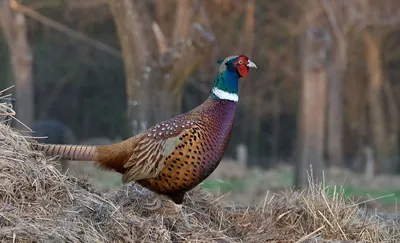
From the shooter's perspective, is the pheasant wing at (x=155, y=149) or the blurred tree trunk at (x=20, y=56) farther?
the blurred tree trunk at (x=20, y=56)

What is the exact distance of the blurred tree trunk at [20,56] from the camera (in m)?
15.6

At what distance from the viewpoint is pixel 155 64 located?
37.6ft

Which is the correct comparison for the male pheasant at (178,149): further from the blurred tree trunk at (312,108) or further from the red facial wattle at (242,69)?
the blurred tree trunk at (312,108)

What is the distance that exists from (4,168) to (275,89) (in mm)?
24484

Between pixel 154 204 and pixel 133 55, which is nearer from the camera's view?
pixel 154 204

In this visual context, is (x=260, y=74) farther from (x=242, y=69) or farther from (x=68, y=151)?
(x=68, y=151)

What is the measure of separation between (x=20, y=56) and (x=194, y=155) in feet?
37.2

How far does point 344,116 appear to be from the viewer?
33125 millimetres

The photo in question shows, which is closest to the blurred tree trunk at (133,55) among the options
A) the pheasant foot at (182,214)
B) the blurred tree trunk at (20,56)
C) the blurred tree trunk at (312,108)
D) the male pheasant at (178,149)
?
the blurred tree trunk at (20,56)

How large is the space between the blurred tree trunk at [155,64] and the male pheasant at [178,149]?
16.8ft

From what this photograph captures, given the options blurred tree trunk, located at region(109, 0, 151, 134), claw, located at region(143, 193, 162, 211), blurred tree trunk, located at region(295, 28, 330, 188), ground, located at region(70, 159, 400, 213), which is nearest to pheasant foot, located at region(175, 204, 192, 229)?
claw, located at region(143, 193, 162, 211)

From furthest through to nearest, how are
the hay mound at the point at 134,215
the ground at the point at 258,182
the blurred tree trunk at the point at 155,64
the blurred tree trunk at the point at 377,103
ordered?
the blurred tree trunk at the point at 377,103
the ground at the point at 258,182
the blurred tree trunk at the point at 155,64
the hay mound at the point at 134,215

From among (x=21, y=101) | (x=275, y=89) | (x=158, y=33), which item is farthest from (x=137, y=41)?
(x=275, y=89)

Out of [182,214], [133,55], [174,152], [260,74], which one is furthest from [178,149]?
[260,74]
